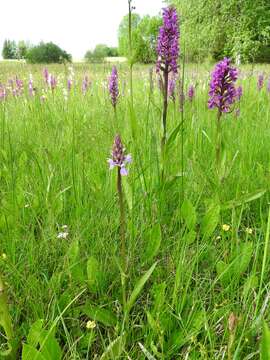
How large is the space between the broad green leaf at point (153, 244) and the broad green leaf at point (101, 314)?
0.26 m

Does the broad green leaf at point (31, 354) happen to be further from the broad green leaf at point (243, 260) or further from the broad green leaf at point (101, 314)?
the broad green leaf at point (243, 260)

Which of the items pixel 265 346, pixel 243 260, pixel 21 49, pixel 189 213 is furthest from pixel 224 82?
pixel 21 49

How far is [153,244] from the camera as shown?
1.25 m

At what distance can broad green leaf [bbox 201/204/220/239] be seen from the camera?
1.42m

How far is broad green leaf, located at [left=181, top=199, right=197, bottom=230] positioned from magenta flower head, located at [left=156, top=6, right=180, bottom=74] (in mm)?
717

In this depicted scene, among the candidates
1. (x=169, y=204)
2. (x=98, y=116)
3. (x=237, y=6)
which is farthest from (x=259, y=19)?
(x=169, y=204)

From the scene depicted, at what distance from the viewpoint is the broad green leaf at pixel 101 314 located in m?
1.04

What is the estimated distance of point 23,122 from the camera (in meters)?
3.08

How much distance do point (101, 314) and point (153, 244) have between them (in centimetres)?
31

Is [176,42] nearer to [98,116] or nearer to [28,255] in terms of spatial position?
[28,255]

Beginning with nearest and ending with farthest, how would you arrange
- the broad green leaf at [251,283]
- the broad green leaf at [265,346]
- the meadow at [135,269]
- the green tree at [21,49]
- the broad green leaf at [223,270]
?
the broad green leaf at [265,346] → the meadow at [135,269] → the broad green leaf at [251,283] → the broad green leaf at [223,270] → the green tree at [21,49]

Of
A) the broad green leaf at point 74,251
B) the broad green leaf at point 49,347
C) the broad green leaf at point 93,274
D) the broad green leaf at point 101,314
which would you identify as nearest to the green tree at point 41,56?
the broad green leaf at point 74,251

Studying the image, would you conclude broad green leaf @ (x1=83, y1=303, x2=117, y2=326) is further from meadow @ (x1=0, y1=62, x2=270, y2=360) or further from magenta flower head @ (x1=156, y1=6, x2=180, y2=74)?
magenta flower head @ (x1=156, y1=6, x2=180, y2=74)

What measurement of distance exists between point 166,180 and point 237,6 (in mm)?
25541
